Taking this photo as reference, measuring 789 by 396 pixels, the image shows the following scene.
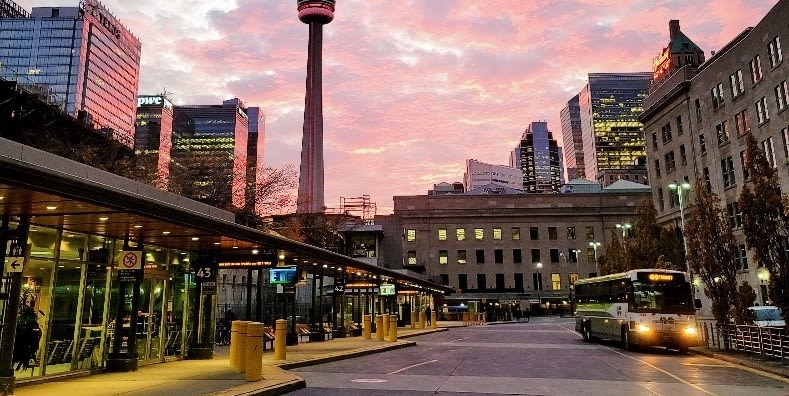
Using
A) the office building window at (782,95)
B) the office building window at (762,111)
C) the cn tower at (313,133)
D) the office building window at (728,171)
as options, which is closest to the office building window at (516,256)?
the office building window at (728,171)

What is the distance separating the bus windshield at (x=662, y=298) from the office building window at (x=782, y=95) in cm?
2408

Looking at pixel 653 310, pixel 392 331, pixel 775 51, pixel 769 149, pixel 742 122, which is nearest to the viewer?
pixel 653 310

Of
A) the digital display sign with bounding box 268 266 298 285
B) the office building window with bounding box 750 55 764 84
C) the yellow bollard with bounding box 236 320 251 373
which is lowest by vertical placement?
the yellow bollard with bounding box 236 320 251 373

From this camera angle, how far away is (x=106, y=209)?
1234cm

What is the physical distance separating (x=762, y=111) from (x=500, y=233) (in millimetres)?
48805

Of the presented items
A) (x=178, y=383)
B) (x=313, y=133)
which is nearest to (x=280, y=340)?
(x=178, y=383)

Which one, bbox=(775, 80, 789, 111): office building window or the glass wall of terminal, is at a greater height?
bbox=(775, 80, 789, 111): office building window

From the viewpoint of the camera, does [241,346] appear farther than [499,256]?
No

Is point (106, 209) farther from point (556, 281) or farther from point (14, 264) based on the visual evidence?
point (556, 281)

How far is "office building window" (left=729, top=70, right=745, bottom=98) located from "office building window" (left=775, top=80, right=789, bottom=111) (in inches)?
203

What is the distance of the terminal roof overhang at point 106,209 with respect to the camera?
1005 centimetres

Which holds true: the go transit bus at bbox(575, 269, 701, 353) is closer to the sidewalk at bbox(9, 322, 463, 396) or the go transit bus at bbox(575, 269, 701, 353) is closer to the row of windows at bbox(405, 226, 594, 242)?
the sidewalk at bbox(9, 322, 463, 396)

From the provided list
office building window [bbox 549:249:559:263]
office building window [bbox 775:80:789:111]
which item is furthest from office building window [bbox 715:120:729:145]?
office building window [bbox 549:249:559:263]

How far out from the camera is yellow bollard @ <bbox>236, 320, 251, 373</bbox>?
14.6 meters
